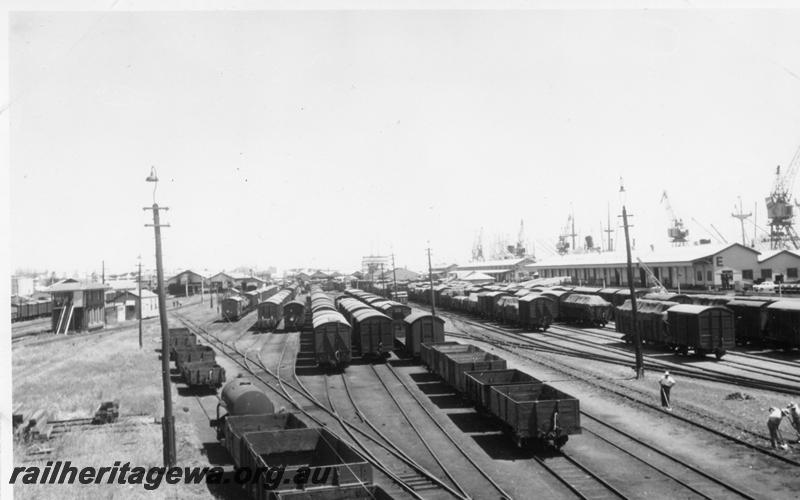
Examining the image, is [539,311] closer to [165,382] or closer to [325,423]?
[325,423]

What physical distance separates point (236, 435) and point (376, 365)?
18314 mm

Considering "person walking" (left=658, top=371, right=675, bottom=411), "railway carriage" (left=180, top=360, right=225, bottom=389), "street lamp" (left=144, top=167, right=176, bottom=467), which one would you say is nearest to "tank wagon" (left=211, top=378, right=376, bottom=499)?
"street lamp" (left=144, top=167, right=176, bottom=467)

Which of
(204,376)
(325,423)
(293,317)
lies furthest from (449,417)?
(293,317)

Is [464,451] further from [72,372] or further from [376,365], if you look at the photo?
[72,372]

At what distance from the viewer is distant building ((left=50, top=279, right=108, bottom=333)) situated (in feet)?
180

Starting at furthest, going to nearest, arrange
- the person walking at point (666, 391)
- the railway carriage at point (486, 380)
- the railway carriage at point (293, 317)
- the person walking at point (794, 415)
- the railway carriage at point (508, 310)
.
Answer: the railway carriage at point (293, 317) → the railway carriage at point (508, 310) → the person walking at point (666, 391) → the railway carriage at point (486, 380) → the person walking at point (794, 415)

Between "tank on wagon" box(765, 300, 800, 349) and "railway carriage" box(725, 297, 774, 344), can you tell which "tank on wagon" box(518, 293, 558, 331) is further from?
"tank on wagon" box(765, 300, 800, 349)

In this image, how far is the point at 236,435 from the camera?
14.9 metres

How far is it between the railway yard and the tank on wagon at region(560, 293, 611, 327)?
8.36 metres

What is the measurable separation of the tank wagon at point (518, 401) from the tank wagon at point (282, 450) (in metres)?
6.14

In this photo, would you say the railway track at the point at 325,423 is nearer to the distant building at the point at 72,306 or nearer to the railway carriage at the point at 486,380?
the railway carriage at the point at 486,380

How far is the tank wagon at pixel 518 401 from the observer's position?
1656 centimetres

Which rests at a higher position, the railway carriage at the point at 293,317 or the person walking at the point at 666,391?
the railway carriage at the point at 293,317

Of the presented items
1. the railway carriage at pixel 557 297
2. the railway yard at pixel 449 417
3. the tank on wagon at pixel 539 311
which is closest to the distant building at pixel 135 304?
the railway yard at pixel 449 417
